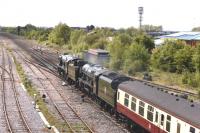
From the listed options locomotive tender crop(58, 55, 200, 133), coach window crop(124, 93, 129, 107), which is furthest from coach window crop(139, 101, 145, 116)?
coach window crop(124, 93, 129, 107)

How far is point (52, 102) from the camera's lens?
32.7m

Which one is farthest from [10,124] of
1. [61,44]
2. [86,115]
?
[61,44]

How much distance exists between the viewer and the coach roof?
15.8m

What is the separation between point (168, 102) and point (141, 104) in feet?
8.92

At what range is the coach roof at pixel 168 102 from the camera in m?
15.8

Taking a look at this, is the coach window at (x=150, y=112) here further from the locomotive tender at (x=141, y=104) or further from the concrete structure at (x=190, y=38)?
the concrete structure at (x=190, y=38)

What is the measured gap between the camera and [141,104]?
68.3 ft

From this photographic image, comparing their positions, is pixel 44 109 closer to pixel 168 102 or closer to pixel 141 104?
pixel 141 104

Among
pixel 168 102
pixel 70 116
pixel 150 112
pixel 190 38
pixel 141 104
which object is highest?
pixel 190 38

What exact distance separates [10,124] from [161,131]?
1054 centimetres

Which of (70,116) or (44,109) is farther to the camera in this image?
(44,109)

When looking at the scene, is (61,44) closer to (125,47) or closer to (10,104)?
(125,47)

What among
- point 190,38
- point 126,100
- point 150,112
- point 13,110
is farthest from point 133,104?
point 190,38

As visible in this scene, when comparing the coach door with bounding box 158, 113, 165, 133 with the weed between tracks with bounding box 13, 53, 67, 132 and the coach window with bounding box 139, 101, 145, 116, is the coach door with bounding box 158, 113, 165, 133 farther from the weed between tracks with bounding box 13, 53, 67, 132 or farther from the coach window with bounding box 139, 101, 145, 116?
the weed between tracks with bounding box 13, 53, 67, 132
